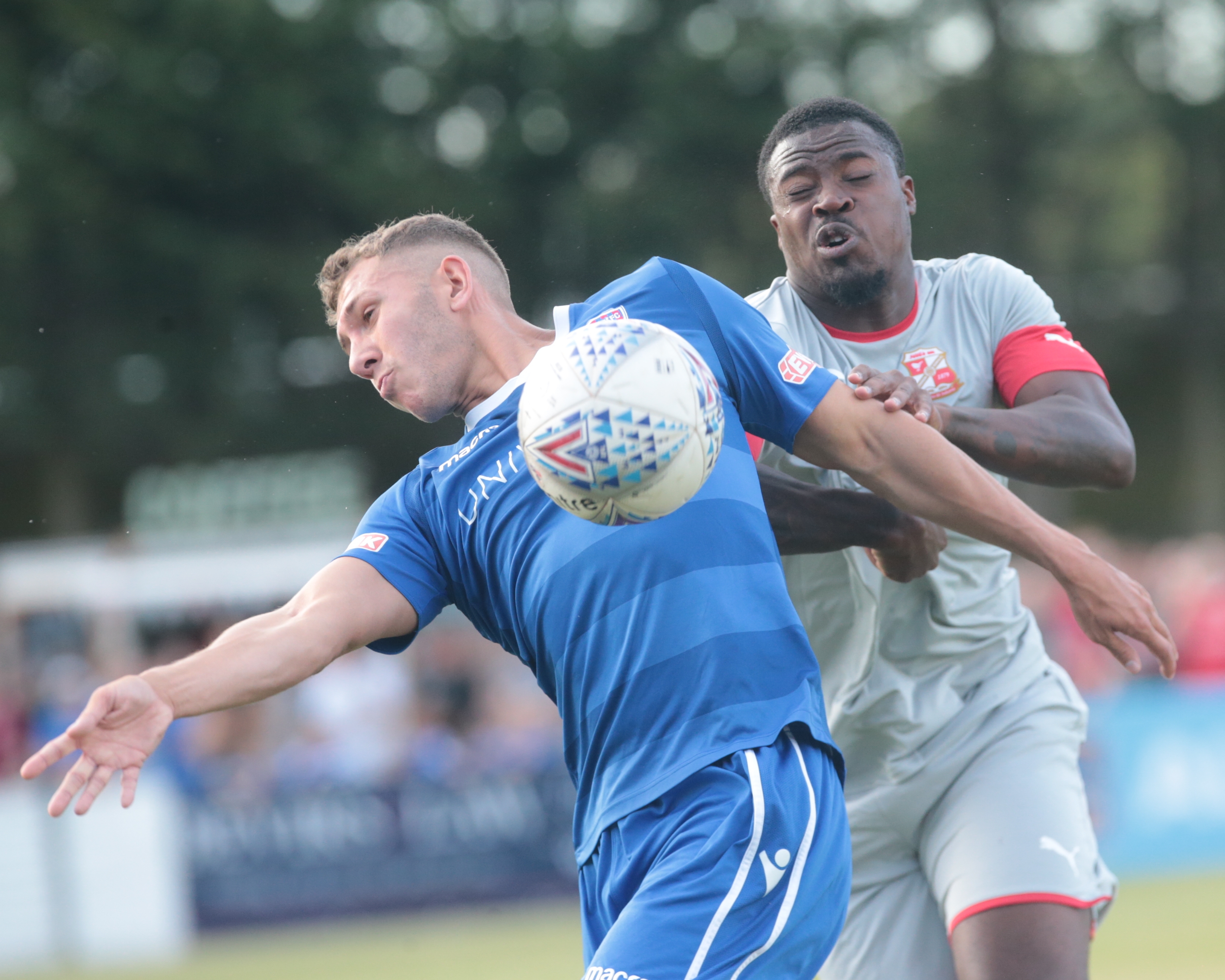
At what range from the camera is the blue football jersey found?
11.0ft

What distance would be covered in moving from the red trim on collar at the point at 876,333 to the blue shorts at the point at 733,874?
1.41 metres

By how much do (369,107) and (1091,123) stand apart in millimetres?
14299

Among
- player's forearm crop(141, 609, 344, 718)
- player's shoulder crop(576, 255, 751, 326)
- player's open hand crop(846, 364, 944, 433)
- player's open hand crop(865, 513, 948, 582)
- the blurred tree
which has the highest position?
the blurred tree

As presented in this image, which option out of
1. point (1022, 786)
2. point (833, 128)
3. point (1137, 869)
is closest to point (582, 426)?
point (833, 128)

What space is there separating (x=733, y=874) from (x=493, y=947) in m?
8.32

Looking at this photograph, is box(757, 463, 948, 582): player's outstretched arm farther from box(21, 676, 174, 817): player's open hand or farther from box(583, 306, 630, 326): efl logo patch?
box(21, 676, 174, 817): player's open hand

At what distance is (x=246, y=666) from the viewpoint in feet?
11.1

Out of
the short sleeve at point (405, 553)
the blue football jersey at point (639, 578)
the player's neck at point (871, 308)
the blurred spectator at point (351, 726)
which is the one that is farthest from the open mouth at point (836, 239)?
the blurred spectator at point (351, 726)

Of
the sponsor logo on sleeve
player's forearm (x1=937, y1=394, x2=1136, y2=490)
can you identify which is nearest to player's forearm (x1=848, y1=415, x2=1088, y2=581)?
player's forearm (x1=937, y1=394, x2=1136, y2=490)

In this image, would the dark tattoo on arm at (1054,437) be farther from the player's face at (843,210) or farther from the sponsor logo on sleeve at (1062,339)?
the player's face at (843,210)

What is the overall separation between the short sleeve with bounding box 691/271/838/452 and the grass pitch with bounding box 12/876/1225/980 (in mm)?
6282

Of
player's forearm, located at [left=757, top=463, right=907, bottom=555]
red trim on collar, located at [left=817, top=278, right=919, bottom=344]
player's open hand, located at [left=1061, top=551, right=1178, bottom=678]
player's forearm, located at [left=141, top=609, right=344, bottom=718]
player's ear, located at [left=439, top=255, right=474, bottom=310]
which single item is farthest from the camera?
red trim on collar, located at [left=817, top=278, right=919, bottom=344]

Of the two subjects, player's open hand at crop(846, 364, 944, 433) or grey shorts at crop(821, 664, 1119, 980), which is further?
grey shorts at crop(821, 664, 1119, 980)

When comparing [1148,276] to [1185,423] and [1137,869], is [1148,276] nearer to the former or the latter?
[1185,423]
